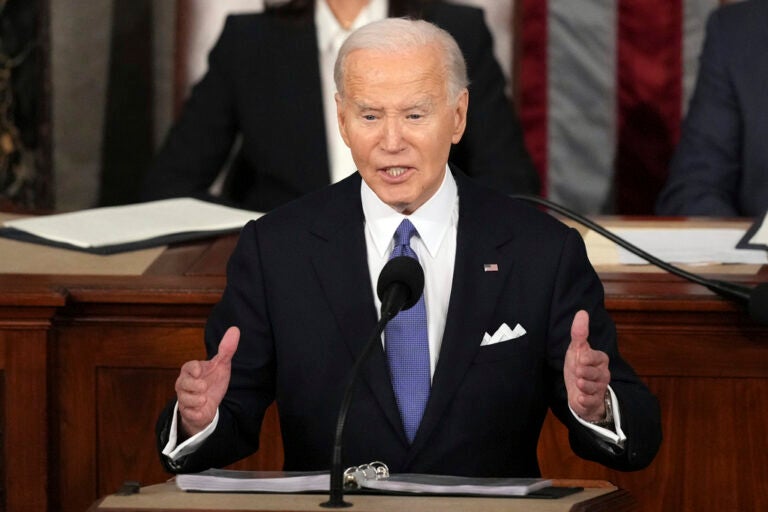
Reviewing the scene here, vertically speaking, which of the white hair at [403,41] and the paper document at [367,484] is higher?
the white hair at [403,41]

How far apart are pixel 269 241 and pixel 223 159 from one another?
1.54 meters

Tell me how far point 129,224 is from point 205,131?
0.85 m

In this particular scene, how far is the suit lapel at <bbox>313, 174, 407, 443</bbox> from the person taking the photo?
1.83 metres

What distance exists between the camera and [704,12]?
3943mm

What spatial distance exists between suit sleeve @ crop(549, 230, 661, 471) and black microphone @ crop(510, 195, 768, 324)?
0.57 ft

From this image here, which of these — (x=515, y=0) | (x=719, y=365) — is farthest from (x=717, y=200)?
(x=719, y=365)

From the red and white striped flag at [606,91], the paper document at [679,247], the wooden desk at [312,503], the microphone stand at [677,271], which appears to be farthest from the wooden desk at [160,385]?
the red and white striped flag at [606,91]

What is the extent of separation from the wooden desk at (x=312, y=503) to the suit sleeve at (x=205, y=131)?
199cm

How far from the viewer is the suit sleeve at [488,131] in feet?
11.0

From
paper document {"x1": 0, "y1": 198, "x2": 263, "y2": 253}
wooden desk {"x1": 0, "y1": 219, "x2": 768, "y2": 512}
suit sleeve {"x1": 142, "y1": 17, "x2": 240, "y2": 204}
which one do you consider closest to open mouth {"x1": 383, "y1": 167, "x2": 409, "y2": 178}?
wooden desk {"x1": 0, "y1": 219, "x2": 768, "y2": 512}

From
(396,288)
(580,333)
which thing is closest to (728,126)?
(580,333)

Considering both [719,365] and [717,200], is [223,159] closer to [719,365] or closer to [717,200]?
[717,200]

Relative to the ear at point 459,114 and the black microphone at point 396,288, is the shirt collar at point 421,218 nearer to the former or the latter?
the ear at point 459,114

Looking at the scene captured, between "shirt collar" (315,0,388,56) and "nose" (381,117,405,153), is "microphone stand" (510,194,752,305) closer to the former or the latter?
"nose" (381,117,405,153)
